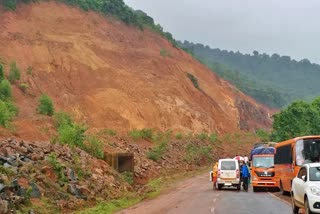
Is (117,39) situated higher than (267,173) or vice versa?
(117,39)

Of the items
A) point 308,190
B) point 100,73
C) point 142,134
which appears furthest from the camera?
point 100,73

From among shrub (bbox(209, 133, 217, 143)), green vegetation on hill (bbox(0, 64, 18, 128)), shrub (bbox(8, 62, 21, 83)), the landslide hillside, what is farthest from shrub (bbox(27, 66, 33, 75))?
shrub (bbox(209, 133, 217, 143))

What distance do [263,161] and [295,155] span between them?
6.71 m

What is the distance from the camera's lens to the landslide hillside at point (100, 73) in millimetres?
52844

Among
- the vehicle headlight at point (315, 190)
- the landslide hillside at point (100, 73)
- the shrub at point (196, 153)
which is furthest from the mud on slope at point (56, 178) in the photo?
the landslide hillside at point (100, 73)

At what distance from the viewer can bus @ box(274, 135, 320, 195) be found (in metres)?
22.0

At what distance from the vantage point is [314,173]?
15398 millimetres

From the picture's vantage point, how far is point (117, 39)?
68.6 meters

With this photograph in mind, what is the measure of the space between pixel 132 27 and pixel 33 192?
57.8m

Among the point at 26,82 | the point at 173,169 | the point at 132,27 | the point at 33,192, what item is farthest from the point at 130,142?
the point at 132,27

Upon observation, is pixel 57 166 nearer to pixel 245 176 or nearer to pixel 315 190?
pixel 245 176

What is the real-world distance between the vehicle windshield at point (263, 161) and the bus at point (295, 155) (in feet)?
10.5

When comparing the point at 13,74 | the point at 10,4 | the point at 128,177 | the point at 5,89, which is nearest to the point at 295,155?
the point at 128,177

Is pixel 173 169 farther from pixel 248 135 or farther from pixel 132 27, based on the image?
pixel 132 27
